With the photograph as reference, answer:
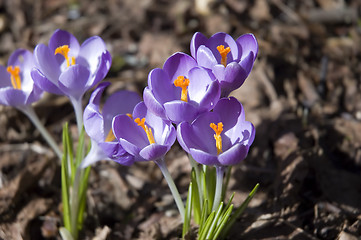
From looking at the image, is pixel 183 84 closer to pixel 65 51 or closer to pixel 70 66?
pixel 70 66

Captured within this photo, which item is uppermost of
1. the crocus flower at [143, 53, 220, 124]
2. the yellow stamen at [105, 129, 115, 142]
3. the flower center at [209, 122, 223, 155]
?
the crocus flower at [143, 53, 220, 124]

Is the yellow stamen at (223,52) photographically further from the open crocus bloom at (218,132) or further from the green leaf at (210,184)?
the green leaf at (210,184)

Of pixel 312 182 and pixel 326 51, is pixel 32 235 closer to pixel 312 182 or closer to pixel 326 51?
pixel 312 182

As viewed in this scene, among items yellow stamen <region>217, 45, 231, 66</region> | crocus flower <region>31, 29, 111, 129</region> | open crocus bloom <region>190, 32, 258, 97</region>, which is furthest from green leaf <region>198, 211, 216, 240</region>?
crocus flower <region>31, 29, 111, 129</region>

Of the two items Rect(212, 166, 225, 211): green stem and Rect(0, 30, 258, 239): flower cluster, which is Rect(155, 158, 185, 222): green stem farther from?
Rect(212, 166, 225, 211): green stem

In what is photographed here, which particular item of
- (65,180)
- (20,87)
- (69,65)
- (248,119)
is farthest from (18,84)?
(248,119)

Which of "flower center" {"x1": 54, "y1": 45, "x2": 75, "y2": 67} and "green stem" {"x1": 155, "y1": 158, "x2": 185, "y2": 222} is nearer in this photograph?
"green stem" {"x1": 155, "y1": 158, "x2": 185, "y2": 222}
